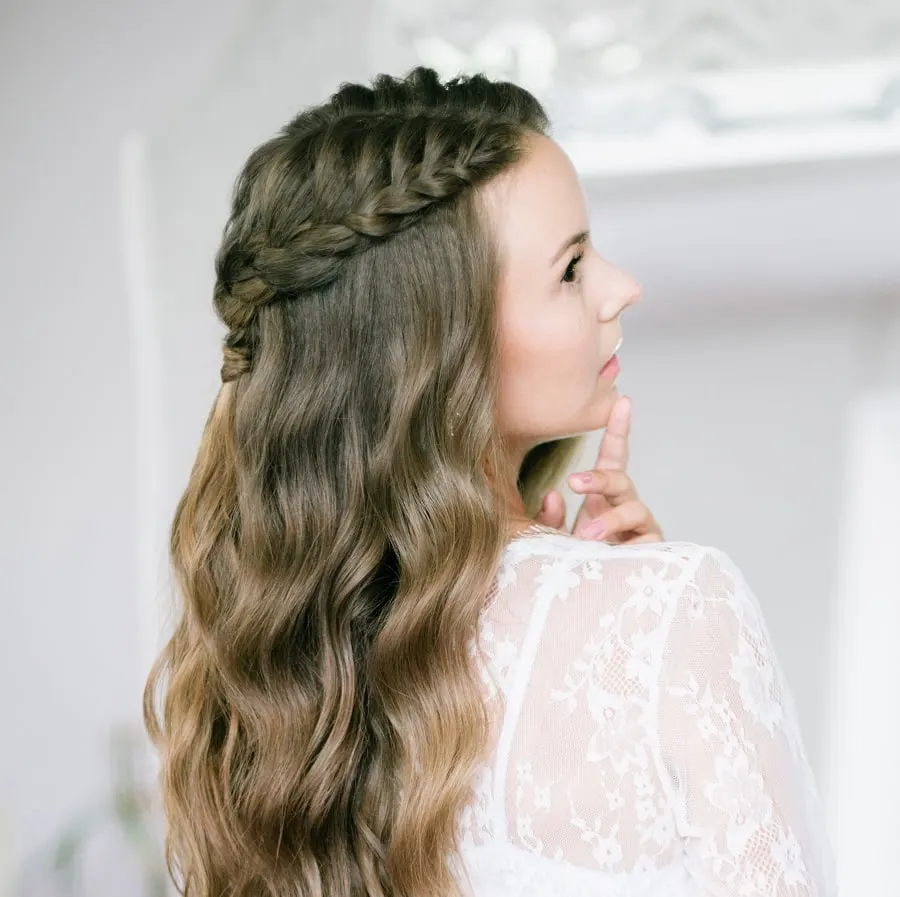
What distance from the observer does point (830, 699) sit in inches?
84.6

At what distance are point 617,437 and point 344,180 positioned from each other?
0.52 m

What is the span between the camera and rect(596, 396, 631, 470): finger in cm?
141

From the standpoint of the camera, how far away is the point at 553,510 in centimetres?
152

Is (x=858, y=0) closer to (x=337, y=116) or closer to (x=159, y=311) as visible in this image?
(x=337, y=116)

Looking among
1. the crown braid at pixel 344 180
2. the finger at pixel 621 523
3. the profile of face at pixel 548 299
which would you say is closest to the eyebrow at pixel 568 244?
the profile of face at pixel 548 299

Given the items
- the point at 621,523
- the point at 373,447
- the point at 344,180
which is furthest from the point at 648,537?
the point at 344,180

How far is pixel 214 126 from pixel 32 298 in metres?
0.48

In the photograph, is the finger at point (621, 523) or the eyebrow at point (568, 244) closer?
the eyebrow at point (568, 244)

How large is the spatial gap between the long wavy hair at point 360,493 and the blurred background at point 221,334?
807 mm

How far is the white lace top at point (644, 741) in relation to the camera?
1006mm

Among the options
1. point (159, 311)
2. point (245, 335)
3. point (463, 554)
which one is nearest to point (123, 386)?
point (159, 311)

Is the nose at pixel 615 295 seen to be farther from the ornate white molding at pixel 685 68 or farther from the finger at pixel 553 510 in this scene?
the ornate white molding at pixel 685 68

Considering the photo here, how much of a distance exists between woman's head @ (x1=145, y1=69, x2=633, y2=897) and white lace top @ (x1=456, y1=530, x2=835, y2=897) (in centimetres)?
6

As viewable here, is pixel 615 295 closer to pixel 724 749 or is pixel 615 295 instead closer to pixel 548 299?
pixel 548 299
